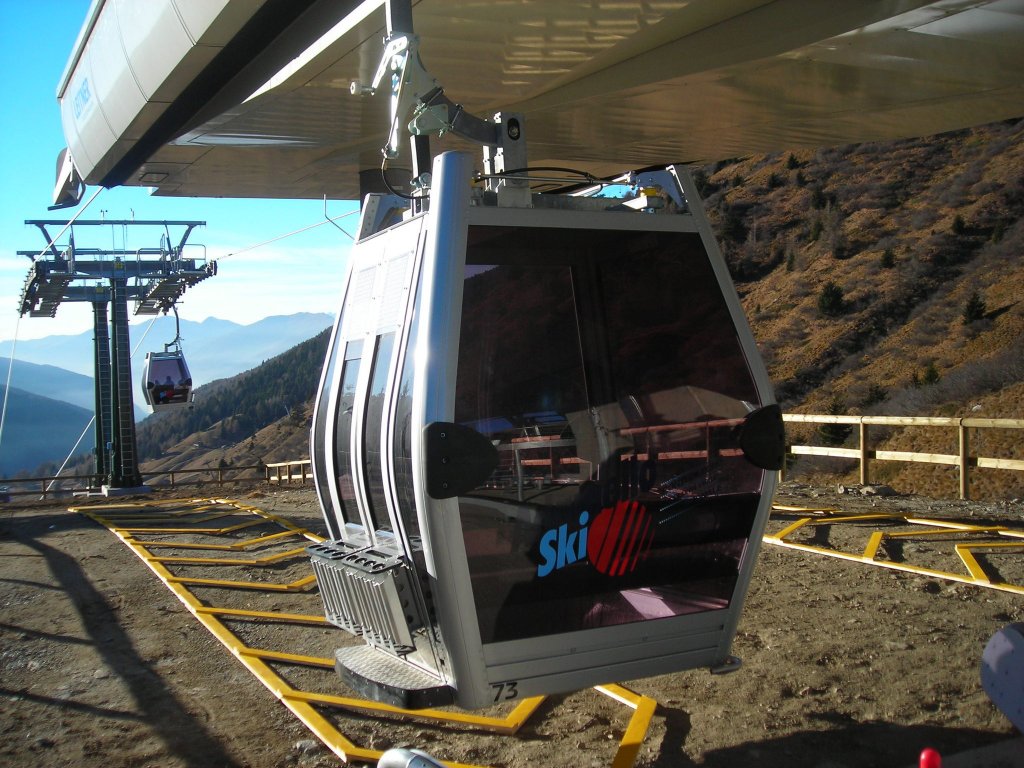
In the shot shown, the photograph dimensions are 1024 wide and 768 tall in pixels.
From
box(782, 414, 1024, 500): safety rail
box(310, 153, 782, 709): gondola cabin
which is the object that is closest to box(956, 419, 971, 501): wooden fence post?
box(782, 414, 1024, 500): safety rail

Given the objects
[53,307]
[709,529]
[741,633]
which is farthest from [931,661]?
[53,307]

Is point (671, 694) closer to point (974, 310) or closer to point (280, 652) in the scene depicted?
point (280, 652)

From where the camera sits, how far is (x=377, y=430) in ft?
13.2

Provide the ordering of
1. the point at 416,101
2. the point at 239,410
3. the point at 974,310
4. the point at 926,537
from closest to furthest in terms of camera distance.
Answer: the point at 416,101
the point at 926,537
the point at 974,310
the point at 239,410

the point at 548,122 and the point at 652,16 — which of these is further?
the point at 548,122

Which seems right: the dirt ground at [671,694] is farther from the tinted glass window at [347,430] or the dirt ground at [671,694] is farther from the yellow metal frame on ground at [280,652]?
the tinted glass window at [347,430]

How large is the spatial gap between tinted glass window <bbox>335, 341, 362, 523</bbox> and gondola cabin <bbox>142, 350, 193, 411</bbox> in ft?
71.5

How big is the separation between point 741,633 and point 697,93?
459 cm

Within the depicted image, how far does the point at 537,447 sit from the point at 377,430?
67cm

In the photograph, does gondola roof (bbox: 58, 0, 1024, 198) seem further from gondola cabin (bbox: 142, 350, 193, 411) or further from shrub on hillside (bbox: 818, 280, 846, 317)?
shrub on hillside (bbox: 818, 280, 846, 317)

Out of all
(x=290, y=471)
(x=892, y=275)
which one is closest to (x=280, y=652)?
(x=290, y=471)

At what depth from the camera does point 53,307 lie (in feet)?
98.8

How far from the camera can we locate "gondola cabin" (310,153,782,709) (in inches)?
148

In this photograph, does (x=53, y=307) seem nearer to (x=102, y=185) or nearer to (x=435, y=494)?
(x=102, y=185)
